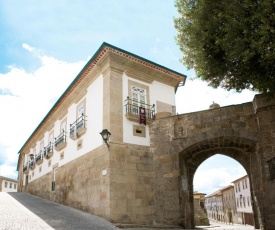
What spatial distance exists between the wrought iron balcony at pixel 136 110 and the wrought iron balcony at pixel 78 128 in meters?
2.51

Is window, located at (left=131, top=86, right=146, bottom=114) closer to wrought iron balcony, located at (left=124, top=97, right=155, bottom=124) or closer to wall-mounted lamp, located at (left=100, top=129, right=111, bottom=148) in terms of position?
wrought iron balcony, located at (left=124, top=97, right=155, bottom=124)

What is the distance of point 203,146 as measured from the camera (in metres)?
10.3

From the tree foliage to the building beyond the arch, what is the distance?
1.14m

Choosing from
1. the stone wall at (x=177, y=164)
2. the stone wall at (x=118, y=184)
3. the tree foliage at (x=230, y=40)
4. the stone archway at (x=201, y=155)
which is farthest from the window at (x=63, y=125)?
the tree foliage at (x=230, y=40)

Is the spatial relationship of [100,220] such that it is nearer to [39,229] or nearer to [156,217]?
[156,217]

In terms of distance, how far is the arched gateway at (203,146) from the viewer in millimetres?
8789

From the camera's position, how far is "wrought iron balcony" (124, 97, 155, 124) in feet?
39.6

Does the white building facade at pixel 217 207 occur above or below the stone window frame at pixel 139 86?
below

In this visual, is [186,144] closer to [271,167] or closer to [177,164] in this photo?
[177,164]

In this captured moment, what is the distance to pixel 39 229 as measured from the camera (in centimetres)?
805

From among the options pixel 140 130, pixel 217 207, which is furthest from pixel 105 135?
pixel 217 207

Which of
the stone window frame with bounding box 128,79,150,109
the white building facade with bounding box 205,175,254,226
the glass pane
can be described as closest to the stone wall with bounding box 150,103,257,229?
the stone window frame with bounding box 128,79,150,109

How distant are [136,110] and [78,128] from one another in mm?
3293

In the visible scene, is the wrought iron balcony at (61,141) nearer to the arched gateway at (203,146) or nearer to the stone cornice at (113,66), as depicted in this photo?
the stone cornice at (113,66)
